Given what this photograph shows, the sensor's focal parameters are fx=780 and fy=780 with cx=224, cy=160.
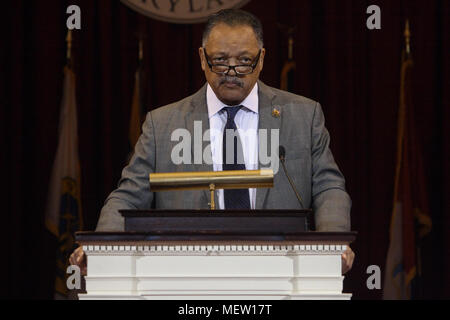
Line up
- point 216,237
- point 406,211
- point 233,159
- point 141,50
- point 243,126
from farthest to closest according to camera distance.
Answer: point 141,50, point 406,211, point 243,126, point 233,159, point 216,237

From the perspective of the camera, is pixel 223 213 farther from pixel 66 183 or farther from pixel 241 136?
pixel 66 183

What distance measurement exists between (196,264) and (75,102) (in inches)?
118

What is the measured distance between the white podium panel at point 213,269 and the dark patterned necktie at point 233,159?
0.68 metres

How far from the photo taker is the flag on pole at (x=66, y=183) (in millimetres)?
4602

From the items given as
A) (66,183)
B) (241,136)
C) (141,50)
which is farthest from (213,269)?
(141,50)

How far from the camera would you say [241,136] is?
106 inches

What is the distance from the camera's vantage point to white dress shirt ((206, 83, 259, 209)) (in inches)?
104

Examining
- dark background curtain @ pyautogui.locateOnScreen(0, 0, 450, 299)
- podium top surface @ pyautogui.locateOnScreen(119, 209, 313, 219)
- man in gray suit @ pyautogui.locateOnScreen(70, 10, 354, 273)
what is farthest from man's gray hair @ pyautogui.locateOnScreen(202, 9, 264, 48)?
dark background curtain @ pyautogui.locateOnScreen(0, 0, 450, 299)

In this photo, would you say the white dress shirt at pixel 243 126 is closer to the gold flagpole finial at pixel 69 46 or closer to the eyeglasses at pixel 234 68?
the eyeglasses at pixel 234 68

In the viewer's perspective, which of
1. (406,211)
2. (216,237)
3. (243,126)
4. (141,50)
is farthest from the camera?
(141,50)

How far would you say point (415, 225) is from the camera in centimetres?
459

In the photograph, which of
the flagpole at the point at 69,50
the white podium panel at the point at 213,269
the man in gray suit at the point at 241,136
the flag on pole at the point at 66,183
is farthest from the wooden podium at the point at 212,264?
the flagpole at the point at 69,50

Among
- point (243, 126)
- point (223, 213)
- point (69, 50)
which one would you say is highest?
point (69, 50)

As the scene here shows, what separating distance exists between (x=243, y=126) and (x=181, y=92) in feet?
6.79
